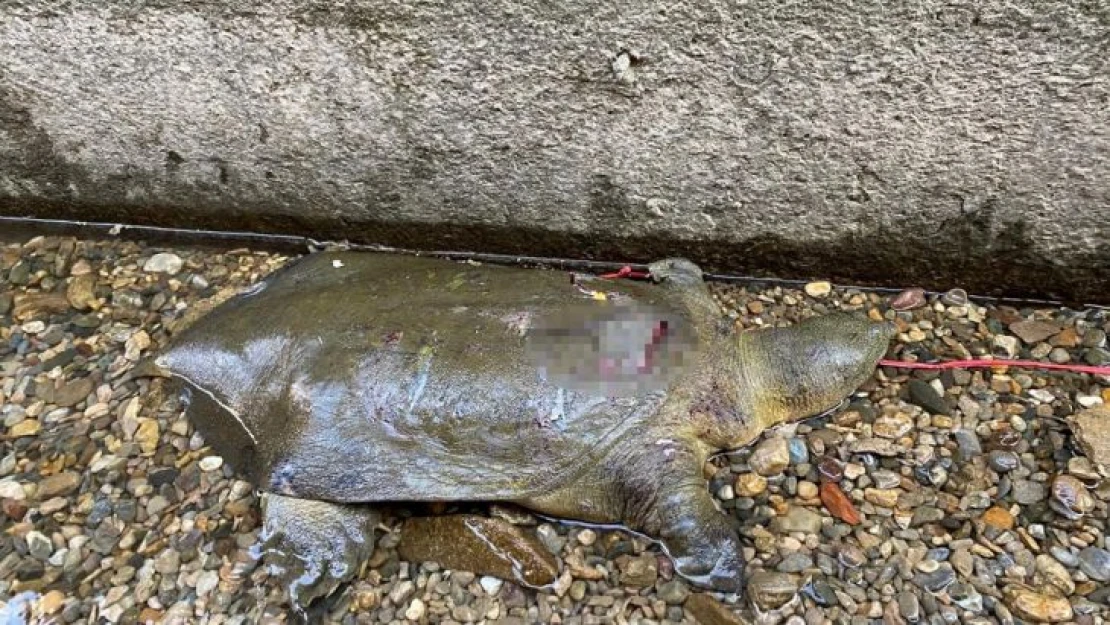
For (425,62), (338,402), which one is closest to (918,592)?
(338,402)

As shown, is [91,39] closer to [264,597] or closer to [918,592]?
[264,597]

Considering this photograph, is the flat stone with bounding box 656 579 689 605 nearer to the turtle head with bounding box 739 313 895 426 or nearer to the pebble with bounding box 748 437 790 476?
the pebble with bounding box 748 437 790 476

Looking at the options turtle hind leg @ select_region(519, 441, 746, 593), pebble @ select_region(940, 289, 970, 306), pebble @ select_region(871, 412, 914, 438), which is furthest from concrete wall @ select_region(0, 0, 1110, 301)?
turtle hind leg @ select_region(519, 441, 746, 593)

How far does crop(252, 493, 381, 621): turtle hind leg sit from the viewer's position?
1.99 meters

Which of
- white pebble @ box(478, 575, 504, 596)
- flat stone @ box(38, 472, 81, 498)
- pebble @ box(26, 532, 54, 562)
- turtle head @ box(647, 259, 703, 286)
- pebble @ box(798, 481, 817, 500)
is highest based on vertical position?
turtle head @ box(647, 259, 703, 286)

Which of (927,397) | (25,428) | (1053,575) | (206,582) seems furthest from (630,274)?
(25,428)

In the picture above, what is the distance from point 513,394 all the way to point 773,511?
0.72 m

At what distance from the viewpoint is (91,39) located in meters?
2.48

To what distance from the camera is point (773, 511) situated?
213 cm

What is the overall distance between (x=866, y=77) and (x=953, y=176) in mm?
413

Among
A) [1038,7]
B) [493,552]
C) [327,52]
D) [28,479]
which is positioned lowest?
[28,479]

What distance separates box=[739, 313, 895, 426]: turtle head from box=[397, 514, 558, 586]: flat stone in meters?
0.68

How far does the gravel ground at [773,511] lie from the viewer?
1.97 meters

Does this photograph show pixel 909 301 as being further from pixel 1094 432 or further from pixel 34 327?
pixel 34 327
